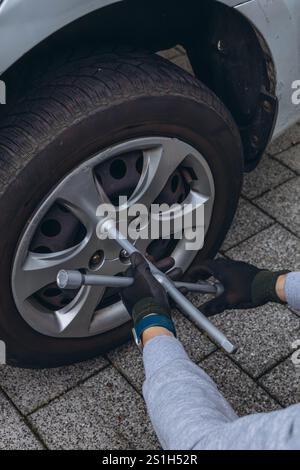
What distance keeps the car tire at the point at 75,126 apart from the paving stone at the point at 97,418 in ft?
0.47

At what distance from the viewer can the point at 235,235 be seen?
2.73 metres

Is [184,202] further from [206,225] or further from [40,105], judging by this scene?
[40,105]

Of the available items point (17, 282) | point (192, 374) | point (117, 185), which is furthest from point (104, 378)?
point (192, 374)

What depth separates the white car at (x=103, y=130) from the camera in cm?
182

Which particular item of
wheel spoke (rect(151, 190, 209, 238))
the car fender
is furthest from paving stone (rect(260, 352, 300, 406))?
the car fender

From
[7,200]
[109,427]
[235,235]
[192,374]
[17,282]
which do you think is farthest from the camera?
[235,235]

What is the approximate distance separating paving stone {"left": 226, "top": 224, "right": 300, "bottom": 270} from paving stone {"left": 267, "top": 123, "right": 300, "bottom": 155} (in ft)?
1.72

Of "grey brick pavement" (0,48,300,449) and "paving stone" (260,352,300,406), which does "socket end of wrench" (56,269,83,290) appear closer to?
"grey brick pavement" (0,48,300,449)

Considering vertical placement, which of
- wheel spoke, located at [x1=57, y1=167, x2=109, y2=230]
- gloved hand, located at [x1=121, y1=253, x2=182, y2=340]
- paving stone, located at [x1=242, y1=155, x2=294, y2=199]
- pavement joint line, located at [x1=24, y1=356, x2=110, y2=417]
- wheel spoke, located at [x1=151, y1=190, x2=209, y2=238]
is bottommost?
paving stone, located at [x1=242, y1=155, x2=294, y2=199]

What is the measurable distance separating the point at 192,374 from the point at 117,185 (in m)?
0.74

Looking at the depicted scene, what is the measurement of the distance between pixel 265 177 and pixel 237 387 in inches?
43.9

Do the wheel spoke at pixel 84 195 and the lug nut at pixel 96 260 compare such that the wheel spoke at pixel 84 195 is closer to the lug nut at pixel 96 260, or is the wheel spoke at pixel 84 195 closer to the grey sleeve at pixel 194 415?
the lug nut at pixel 96 260

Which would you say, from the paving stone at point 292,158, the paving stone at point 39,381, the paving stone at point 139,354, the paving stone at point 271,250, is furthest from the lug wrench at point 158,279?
Result: the paving stone at point 292,158

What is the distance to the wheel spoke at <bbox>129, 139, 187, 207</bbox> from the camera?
80.1 inches
